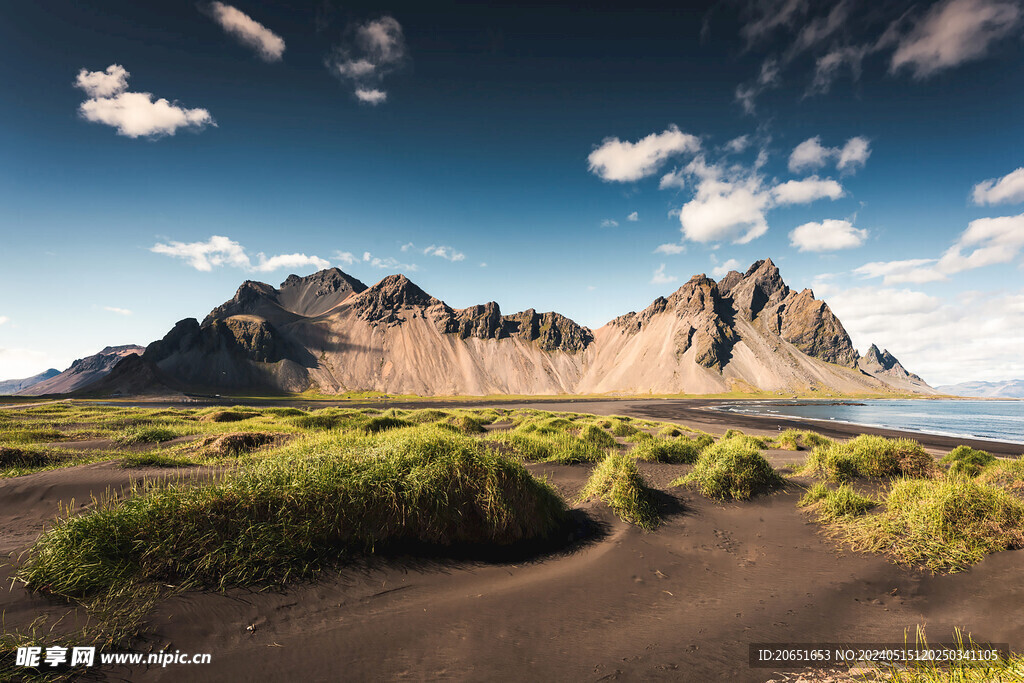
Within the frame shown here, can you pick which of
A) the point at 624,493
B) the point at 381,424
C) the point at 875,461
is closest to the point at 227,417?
the point at 381,424

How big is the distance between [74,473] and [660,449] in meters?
19.0

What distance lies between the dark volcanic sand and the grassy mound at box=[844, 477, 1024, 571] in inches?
11.6

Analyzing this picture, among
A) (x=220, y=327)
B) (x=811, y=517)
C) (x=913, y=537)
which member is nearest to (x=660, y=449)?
(x=811, y=517)

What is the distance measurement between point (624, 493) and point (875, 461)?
31.3 ft

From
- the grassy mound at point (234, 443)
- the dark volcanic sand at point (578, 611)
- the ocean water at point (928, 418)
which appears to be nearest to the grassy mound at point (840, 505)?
the dark volcanic sand at point (578, 611)

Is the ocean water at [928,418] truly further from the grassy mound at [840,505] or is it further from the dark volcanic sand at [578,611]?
the dark volcanic sand at [578,611]

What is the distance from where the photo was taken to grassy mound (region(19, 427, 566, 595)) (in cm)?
523

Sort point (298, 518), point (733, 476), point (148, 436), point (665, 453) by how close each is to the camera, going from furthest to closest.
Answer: point (148, 436)
point (665, 453)
point (733, 476)
point (298, 518)

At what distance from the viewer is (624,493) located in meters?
9.68

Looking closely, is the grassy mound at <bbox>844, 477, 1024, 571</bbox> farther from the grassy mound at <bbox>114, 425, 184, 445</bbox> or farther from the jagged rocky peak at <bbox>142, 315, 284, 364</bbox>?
the jagged rocky peak at <bbox>142, 315, 284, 364</bbox>

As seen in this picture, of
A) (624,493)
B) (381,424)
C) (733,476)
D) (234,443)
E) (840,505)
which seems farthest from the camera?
(381,424)

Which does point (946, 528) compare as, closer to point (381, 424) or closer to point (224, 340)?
point (381, 424)

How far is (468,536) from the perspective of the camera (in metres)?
7.27

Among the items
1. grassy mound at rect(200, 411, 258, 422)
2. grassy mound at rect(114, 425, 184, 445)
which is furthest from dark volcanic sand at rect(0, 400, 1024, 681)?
grassy mound at rect(200, 411, 258, 422)
